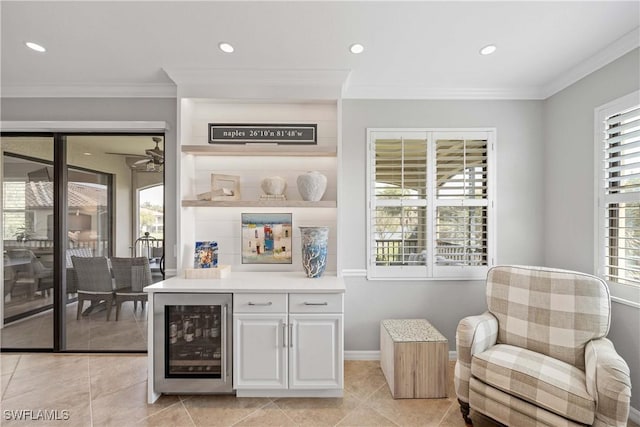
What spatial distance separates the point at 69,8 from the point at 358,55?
1954 mm

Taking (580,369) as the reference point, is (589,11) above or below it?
above

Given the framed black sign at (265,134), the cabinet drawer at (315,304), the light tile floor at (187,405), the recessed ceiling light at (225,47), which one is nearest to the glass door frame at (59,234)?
the light tile floor at (187,405)

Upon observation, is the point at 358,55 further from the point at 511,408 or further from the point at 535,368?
the point at 511,408

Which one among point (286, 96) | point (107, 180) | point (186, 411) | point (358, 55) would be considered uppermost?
point (358, 55)

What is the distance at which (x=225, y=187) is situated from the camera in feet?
9.21

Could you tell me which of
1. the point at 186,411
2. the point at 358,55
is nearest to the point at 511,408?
the point at 186,411

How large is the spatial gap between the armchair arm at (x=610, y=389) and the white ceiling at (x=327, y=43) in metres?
2.10

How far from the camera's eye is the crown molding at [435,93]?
9.70 feet

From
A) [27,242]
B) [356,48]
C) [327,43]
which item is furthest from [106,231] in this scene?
[356,48]

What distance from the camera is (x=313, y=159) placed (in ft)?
9.73

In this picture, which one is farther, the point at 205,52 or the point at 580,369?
the point at 205,52

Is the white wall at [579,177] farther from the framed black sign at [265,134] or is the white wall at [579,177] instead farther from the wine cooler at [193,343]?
the wine cooler at [193,343]

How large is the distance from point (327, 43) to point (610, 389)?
8.95 ft

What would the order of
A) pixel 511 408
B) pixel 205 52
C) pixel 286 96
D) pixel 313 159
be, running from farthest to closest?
1. pixel 313 159
2. pixel 286 96
3. pixel 205 52
4. pixel 511 408
